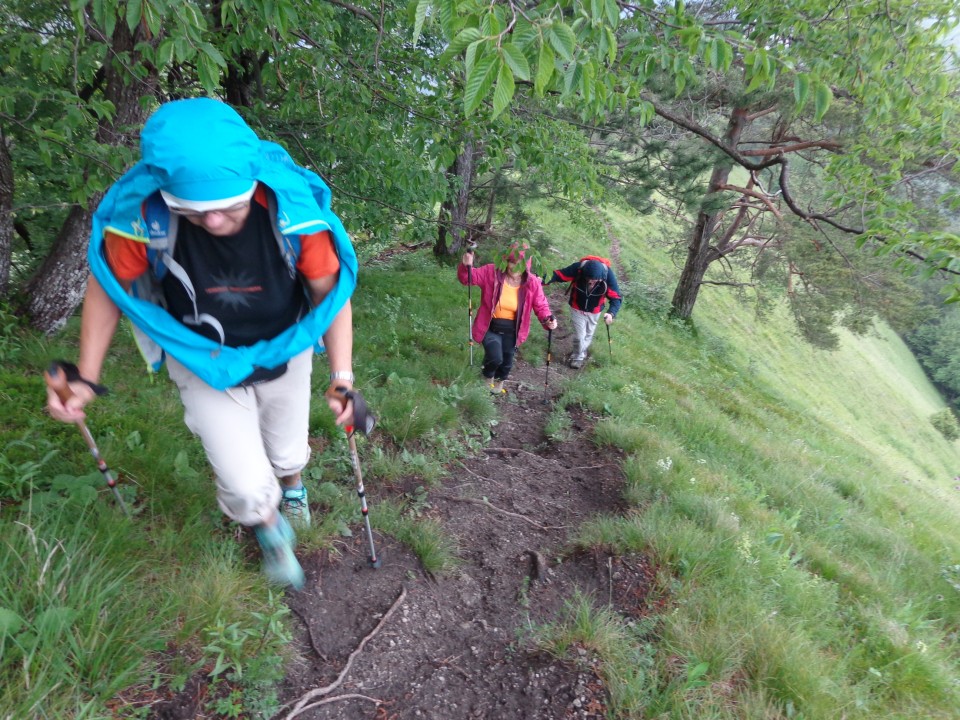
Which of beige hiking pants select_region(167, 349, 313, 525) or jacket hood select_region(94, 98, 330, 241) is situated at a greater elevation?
jacket hood select_region(94, 98, 330, 241)

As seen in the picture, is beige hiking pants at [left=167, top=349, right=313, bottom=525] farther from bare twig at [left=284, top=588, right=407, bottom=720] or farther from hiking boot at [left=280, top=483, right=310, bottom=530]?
bare twig at [left=284, top=588, right=407, bottom=720]

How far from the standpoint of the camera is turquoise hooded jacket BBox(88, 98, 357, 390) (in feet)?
5.72

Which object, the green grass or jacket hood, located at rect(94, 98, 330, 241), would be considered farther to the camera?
the green grass

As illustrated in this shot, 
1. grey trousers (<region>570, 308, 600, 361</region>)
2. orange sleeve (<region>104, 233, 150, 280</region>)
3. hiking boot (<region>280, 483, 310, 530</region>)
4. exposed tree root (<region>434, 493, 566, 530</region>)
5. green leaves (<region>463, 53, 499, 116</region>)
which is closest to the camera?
green leaves (<region>463, 53, 499, 116</region>)

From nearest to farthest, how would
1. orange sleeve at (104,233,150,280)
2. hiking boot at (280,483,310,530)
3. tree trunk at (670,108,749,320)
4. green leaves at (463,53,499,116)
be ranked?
green leaves at (463,53,499,116)
orange sleeve at (104,233,150,280)
hiking boot at (280,483,310,530)
tree trunk at (670,108,749,320)

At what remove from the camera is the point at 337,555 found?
3.04 meters

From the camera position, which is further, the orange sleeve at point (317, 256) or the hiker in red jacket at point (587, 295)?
the hiker in red jacket at point (587, 295)

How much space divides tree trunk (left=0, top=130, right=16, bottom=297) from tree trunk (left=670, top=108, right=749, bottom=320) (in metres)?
11.9

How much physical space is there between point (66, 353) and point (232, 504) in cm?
310

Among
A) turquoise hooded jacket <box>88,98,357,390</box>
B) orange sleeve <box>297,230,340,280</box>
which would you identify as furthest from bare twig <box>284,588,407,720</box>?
orange sleeve <box>297,230,340,280</box>

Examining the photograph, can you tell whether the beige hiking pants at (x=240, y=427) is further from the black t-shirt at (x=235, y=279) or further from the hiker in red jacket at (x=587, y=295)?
the hiker in red jacket at (x=587, y=295)

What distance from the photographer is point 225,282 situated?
211cm

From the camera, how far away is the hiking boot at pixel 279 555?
2.52 meters

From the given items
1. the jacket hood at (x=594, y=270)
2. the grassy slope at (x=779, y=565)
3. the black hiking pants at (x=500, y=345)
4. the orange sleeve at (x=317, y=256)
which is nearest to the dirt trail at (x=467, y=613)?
the grassy slope at (x=779, y=565)
